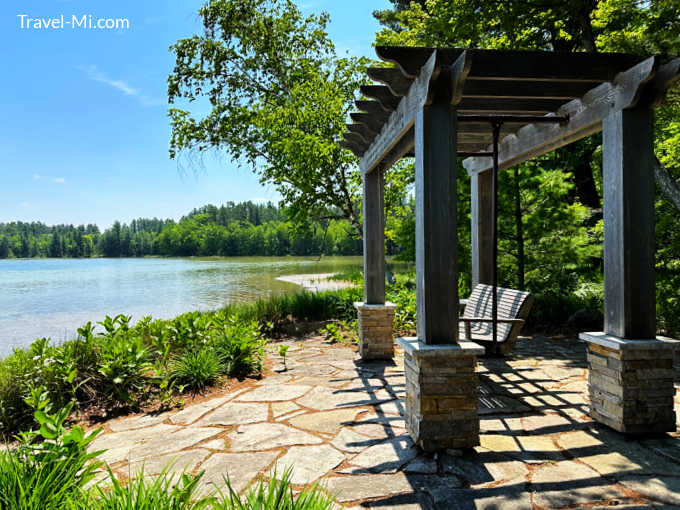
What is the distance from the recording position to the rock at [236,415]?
307 cm

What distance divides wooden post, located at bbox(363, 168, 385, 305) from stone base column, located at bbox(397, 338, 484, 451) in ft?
7.45

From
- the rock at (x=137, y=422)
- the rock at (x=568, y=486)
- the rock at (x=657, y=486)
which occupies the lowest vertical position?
the rock at (x=137, y=422)

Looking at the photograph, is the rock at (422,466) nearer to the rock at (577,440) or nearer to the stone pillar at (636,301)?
the rock at (577,440)

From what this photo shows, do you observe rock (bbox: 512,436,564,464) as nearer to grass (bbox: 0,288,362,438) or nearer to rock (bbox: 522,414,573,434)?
rock (bbox: 522,414,573,434)

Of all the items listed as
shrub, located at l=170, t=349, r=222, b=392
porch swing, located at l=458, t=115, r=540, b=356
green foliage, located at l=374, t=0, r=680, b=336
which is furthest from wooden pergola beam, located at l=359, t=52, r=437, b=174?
green foliage, located at l=374, t=0, r=680, b=336

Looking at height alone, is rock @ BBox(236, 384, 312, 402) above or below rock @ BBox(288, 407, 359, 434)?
below

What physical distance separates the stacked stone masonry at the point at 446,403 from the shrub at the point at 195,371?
7.24 feet

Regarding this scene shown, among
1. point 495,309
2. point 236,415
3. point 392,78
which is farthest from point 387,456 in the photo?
point 392,78

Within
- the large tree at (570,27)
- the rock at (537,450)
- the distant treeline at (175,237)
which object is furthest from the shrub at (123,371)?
the distant treeline at (175,237)

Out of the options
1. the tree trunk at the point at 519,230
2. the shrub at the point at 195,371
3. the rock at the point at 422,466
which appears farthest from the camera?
the tree trunk at the point at 519,230

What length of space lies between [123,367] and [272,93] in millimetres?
8185

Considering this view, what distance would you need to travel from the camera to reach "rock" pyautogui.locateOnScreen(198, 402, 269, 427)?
307 cm

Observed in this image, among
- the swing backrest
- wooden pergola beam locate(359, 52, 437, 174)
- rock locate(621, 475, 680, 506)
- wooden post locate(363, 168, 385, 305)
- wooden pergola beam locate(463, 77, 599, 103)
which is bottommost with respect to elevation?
rock locate(621, 475, 680, 506)

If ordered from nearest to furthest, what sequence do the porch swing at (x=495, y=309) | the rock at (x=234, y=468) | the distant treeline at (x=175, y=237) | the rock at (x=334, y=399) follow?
1. the rock at (x=234, y=468)
2. the rock at (x=334, y=399)
3. the porch swing at (x=495, y=309)
4. the distant treeline at (x=175, y=237)
